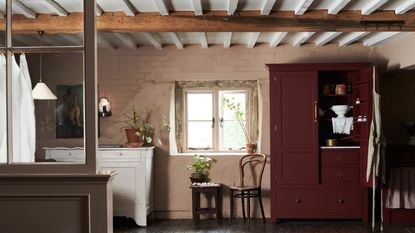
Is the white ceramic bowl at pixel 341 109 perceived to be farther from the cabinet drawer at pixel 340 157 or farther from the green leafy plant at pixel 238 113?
the green leafy plant at pixel 238 113

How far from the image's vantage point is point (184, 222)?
7.03 metres

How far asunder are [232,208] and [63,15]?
3.53 meters

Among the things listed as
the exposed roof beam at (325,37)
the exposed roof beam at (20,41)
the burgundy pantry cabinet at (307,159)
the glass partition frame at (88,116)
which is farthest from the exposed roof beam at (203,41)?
the glass partition frame at (88,116)

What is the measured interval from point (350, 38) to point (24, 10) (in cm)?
411

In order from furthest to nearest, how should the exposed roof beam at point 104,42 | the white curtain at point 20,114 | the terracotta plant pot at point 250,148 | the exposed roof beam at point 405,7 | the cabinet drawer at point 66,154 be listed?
the terracotta plant pot at point 250,148
the cabinet drawer at point 66,154
the exposed roof beam at point 104,42
the exposed roof beam at point 405,7
the white curtain at point 20,114

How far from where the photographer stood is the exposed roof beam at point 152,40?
6.28m

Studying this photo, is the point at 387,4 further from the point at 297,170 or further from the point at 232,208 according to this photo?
the point at 232,208

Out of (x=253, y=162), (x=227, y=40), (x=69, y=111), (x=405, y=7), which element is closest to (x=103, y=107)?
(x=69, y=111)

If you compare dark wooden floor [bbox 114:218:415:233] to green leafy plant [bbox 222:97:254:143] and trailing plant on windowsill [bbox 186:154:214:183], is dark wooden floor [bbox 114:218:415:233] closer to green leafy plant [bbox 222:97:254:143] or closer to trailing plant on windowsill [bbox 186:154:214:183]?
trailing plant on windowsill [bbox 186:154:214:183]

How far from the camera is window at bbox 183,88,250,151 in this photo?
7.44 metres

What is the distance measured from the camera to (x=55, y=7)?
4941 mm

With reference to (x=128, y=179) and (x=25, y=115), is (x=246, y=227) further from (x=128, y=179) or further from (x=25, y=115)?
(x=25, y=115)

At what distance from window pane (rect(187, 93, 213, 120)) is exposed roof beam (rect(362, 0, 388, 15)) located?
2.87m

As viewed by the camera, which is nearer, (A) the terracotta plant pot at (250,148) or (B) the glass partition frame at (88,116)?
(B) the glass partition frame at (88,116)
